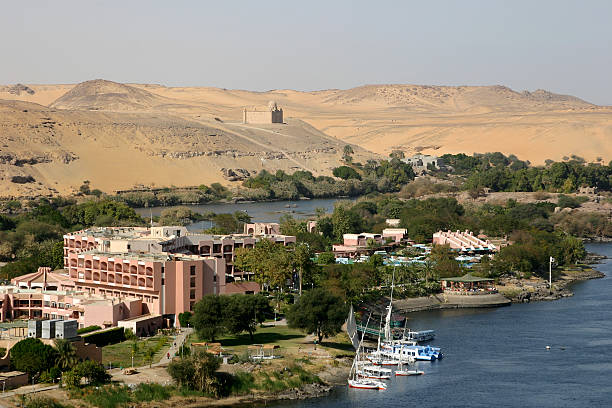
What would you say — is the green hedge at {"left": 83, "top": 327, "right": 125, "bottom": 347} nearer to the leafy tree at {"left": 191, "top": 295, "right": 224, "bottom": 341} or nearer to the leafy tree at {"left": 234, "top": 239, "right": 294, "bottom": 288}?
the leafy tree at {"left": 191, "top": 295, "right": 224, "bottom": 341}


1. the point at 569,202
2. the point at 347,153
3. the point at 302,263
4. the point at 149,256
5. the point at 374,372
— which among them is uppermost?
the point at 347,153

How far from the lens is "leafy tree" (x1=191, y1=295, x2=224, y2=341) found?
3756 cm

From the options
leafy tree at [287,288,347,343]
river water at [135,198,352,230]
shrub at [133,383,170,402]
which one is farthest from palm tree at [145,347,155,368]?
river water at [135,198,352,230]

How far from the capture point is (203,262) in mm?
41656

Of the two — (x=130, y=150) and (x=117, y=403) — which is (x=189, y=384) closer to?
(x=117, y=403)

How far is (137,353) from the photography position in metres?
35.9

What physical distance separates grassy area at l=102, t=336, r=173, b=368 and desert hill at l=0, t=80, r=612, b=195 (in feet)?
195

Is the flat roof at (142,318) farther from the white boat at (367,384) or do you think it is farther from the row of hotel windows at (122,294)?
the white boat at (367,384)

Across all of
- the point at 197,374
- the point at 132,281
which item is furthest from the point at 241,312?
the point at 197,374

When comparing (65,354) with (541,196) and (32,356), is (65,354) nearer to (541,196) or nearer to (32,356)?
(32,356)

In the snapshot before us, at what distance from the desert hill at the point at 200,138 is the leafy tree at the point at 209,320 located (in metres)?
59.4

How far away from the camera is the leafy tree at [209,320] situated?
123 ft

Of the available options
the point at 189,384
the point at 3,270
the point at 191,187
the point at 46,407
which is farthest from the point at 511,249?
the point at 191,187

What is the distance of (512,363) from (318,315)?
250 inches
